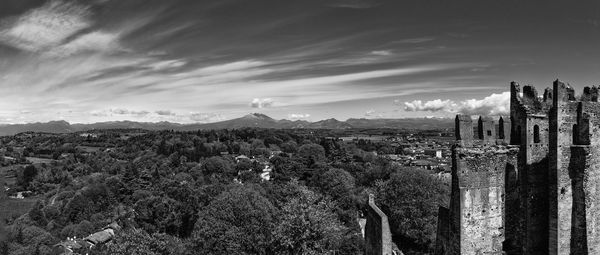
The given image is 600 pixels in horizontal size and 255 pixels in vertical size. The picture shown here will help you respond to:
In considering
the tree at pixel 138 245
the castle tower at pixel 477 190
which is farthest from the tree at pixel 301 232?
the castle tower at pixel 477 190

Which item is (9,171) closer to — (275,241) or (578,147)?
(275,241)

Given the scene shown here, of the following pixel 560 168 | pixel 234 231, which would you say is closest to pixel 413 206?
pixel 234 231

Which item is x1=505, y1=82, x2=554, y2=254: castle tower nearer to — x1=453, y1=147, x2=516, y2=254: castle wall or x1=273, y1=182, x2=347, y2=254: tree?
x1=453, y1=147, x2=516, y2=254: castle wall

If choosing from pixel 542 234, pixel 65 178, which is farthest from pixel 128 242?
pixel 65 178

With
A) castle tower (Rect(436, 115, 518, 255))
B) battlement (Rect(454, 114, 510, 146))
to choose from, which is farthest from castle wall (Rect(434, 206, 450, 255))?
battlement (Rect(454, 114, 510, 146))

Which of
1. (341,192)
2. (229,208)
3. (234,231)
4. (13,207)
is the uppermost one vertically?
(229,208)

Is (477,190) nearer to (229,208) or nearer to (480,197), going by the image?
(480,197)

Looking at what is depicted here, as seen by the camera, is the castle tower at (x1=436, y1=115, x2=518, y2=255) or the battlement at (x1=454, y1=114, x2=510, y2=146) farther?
the battlement at (x1=454, y1=114, x2=510, y2=146)

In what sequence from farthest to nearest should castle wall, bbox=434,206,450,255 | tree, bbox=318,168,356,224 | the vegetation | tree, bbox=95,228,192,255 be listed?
1. tree, bbox=318,168,356,224
2. the vegetation
3. tree, bbox=95,228,192,255
4. castle wall, bbox=434,206,450,255
